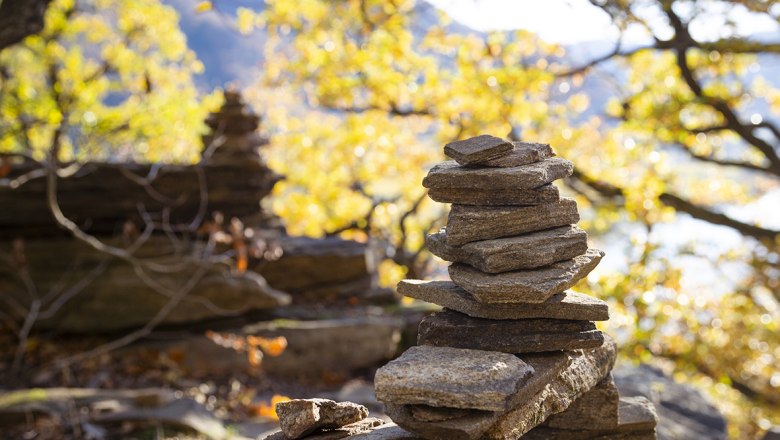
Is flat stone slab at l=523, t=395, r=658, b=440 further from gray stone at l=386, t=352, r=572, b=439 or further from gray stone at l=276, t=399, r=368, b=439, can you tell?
gray stone at l=276, t=399, r=368, b=439

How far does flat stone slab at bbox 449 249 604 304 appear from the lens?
14.2 feet

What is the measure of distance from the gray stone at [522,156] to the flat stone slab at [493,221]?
1.00ft

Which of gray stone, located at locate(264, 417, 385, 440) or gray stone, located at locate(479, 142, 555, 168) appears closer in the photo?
gray stone, located at locate(264, 417, 385, 440)

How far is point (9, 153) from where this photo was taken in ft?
29.1

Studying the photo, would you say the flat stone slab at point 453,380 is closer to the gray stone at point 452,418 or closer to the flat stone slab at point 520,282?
the gray stone at point 452,418

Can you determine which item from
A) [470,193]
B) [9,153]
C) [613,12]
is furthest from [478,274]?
[613,12]

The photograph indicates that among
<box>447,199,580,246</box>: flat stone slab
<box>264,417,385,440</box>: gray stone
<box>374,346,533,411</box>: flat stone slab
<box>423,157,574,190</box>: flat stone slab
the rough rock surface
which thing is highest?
<box>423,157,574,190</box>: flat stone slab

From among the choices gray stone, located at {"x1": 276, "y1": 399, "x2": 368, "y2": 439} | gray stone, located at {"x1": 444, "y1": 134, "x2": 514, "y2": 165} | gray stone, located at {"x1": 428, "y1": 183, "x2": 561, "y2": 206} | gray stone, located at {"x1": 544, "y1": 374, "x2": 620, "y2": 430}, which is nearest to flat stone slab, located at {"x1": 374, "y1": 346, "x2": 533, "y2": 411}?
gray stone, located at {"x1": 276, "y1": 399, "x2": 368, "y2": 439}

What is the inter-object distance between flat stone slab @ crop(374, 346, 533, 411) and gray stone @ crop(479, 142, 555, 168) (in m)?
1.33

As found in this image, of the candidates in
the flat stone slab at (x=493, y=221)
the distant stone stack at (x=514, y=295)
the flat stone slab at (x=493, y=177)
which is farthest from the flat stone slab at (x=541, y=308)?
the flat stone slab at (x=493, y=177)

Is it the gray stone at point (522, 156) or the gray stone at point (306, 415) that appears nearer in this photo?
the gray stone at point (306, 415)

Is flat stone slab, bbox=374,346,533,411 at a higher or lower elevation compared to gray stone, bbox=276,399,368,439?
higher

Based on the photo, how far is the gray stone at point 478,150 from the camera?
4586mm

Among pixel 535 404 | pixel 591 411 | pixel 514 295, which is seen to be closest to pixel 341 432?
pixel 535 404
